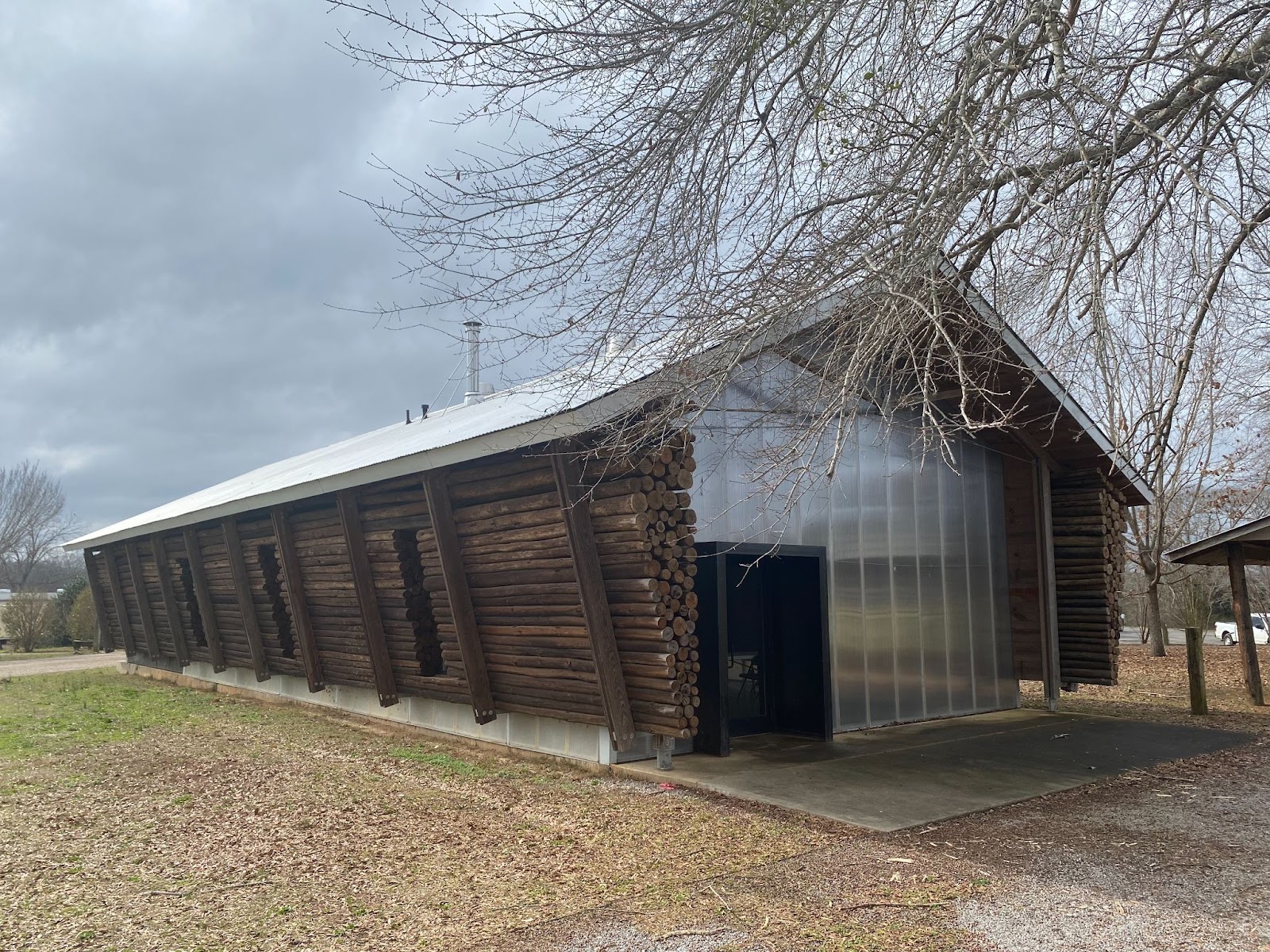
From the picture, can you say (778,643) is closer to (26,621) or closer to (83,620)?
(83,620)

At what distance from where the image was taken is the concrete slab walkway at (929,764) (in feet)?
24.8

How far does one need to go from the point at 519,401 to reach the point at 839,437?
593 centimetres

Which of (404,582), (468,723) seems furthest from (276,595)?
(468,723)

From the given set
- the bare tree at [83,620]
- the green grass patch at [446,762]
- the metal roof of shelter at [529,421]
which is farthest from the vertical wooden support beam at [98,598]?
the green grass patch at [446,762]

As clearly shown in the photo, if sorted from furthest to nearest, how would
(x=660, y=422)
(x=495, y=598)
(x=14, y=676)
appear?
1. (x=14, y=676)
2. (x=495, y=598)
3. (x=660, y=422)

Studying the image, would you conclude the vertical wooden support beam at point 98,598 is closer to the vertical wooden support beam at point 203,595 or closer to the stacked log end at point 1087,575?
the vertical wooden support beam at point 203,595

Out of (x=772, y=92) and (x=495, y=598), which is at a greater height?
(x=772, y=92)

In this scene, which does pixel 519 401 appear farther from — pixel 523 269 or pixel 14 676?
pixel 14 676

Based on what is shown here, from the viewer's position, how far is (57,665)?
25.2 metres

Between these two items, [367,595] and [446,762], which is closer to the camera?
[446,762]

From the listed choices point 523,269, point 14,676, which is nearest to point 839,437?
point 523,269

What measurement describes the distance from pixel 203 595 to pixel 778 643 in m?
9.88

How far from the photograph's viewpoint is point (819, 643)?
10.4 meters

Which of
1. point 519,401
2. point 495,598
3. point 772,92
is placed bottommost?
point 495,598
